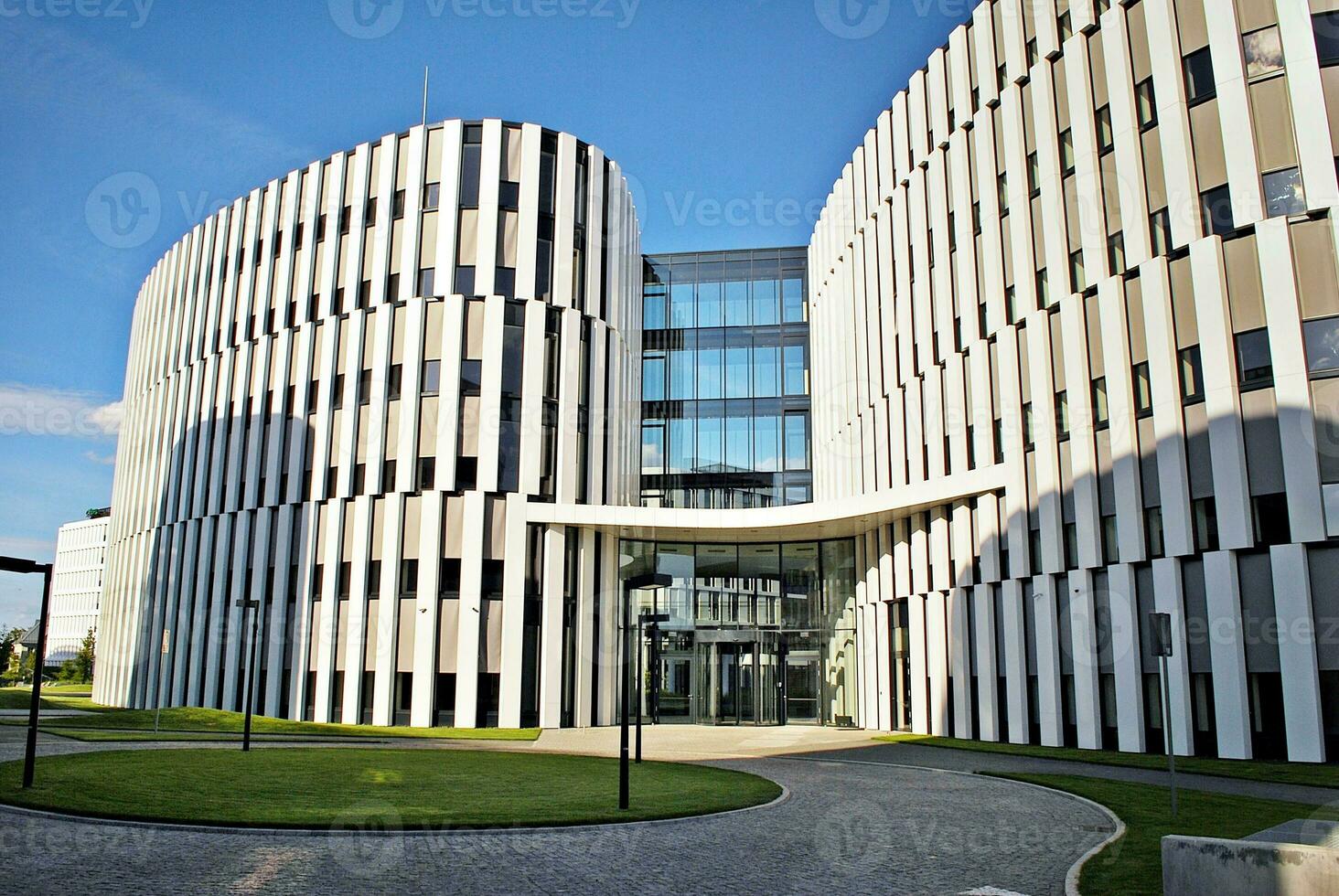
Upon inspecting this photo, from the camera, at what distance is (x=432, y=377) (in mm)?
39688

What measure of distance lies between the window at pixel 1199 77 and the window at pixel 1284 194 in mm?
2740

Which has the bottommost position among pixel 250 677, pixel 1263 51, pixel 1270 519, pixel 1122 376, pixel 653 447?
pixel 250 677

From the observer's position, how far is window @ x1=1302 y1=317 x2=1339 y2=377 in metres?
21.2

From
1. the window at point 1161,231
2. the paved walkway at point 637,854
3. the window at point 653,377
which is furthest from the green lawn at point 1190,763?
the window at point 653,377

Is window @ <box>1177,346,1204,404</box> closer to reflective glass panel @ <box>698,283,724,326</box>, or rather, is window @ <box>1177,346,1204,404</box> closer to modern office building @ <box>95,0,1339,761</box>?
modern office building @ <box>95,0,1339,761</box>

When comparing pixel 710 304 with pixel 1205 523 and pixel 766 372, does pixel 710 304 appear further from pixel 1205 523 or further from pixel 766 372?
pixel 1205 523

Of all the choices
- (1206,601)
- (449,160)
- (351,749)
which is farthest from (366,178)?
(1206,601)

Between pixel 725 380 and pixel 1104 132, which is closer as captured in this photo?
pixel 1104 132

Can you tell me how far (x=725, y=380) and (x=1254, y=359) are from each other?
97.4 feet

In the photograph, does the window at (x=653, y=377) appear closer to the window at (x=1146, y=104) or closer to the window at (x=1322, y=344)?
the window at (x=1146, y=104)

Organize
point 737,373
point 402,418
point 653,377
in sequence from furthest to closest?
1. point 653,377
2. point 737,373
3. point 402,418

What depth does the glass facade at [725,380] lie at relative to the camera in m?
48.7

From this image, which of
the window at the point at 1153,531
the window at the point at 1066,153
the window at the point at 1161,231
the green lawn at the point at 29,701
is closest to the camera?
the window at the point at 1153,531

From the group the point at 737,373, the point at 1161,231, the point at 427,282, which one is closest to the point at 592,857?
the point at 1161,231
